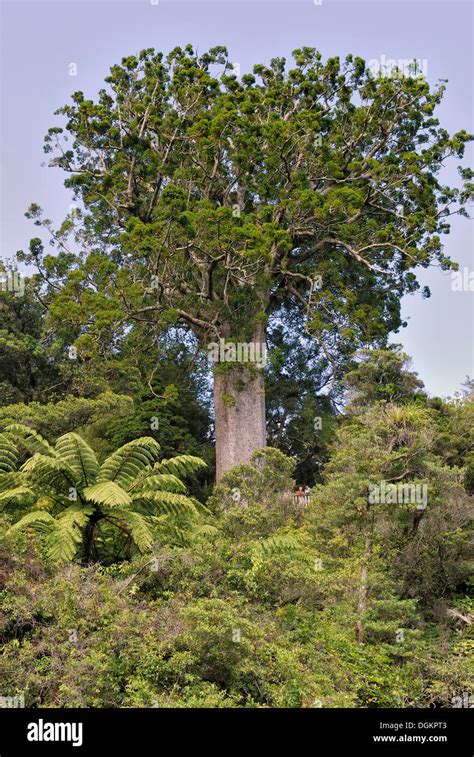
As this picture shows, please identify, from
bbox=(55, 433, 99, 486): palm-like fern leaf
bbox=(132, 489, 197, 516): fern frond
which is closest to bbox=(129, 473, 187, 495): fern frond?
bbox=(132, 489, 197, 516): fern frond

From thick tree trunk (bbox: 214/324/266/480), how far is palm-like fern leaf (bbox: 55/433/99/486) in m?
8.91

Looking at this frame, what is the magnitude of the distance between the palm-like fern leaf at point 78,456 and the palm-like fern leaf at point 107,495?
0.54 m

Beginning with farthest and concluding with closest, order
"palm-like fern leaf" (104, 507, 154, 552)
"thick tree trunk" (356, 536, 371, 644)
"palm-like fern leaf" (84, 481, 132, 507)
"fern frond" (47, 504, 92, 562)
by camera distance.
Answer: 1. "thick tree trunk" (356, 536, 371, 644)
2. "palm-like fern leaf" (104, 507, 154, 552)
3. "palm-like fern leaf" (84, 481, 132, 507)
4. "fern frond" (47, 504, 92, 562)

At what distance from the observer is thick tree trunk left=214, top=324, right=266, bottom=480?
20531 mm

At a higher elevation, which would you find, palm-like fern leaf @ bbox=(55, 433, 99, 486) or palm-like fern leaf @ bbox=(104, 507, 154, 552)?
palm-like fern leaf @ bbox=(55, 433, 99, 486)

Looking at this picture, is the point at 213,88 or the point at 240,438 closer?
the point at 240,438

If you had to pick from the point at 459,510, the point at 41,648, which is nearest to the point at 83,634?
the point at 41,648

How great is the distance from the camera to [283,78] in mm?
22875

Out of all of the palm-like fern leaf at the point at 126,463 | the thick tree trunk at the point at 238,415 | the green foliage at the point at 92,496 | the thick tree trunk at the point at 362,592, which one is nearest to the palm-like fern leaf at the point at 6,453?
the green foliage at the point at 92,496

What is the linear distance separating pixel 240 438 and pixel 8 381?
879cm

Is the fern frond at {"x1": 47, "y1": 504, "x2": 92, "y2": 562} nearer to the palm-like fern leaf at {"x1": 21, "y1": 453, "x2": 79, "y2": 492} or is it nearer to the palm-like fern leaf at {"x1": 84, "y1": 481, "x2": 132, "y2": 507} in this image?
the palm-like fern leaf at {"x1": 84, "y1": 481, "x2": 132, "y2": 507}

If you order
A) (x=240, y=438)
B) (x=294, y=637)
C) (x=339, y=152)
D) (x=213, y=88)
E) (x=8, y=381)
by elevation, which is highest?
(x=213, y=88)

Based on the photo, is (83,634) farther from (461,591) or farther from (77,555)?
(461,591)
